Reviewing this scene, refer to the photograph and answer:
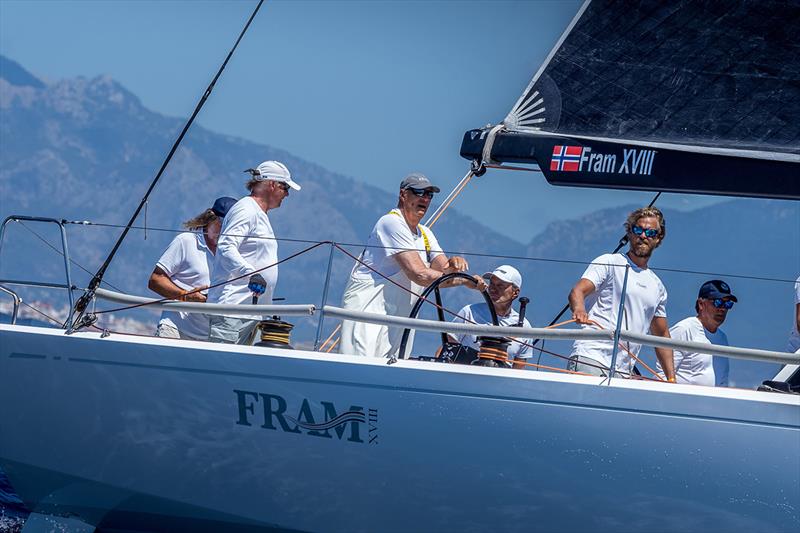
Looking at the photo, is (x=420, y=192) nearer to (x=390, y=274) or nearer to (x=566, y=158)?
(x=390, y=274)

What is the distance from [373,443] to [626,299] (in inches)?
50.8

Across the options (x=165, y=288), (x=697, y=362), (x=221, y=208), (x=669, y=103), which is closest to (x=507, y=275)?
(x=697, y=362)

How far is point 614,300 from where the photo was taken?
18.0ft

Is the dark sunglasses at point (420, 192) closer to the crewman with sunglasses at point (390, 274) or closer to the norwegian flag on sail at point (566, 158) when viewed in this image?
the crewman with sunglasses at point (390, 274)

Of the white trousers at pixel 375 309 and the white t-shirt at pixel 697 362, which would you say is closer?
the white trousers at pixel 375 309

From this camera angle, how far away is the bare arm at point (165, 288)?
6.03 meters

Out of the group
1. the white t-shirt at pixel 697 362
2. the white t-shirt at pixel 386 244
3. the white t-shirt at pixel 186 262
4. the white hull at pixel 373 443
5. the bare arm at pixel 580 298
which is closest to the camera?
the white hull at pixel 373 443

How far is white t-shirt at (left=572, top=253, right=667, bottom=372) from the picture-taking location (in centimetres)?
547

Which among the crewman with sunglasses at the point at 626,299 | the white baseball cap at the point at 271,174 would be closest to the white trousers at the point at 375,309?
the white baseball cap at the point at 271,174

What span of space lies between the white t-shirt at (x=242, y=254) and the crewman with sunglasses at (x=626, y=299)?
4.71ft

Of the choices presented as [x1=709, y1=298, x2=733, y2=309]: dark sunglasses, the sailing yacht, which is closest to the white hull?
the sailing yacht

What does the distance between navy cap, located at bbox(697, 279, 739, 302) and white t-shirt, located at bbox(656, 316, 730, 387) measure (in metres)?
0.12

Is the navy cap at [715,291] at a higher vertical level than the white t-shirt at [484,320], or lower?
higher

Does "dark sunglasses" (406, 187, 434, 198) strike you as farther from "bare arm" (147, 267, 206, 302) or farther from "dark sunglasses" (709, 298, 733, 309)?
"dark sunglasses" (709, 298, 733, 309)
